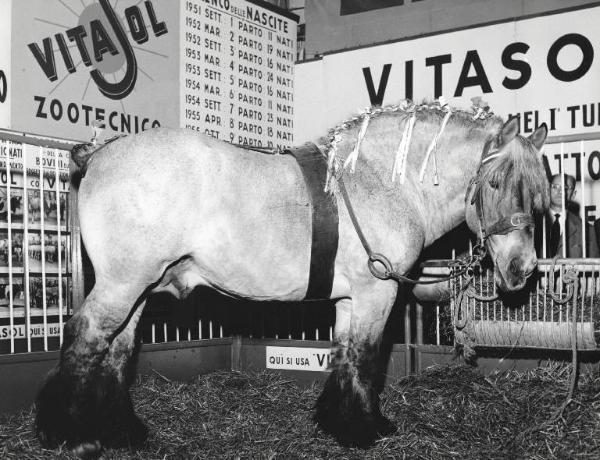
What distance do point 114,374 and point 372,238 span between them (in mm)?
1647

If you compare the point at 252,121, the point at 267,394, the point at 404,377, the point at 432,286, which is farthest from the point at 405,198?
the point at 252,121

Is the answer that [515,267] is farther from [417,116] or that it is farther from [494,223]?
[417,116]

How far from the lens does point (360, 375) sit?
370cm

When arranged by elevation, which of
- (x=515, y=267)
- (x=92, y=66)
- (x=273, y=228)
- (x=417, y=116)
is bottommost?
(x=515, y=267)

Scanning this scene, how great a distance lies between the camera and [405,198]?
12.5ft

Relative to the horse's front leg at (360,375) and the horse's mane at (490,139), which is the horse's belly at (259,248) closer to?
the horse's front leg at (360,375)

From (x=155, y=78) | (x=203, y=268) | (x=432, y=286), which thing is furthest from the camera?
(x=155, y=78)

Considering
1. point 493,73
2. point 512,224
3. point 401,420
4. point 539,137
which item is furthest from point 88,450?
point 493,73

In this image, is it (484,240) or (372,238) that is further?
(484,240)

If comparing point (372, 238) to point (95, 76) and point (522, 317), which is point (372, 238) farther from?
point (95, 76)

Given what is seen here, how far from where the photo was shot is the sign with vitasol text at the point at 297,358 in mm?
5383

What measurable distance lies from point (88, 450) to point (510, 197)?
104 inches

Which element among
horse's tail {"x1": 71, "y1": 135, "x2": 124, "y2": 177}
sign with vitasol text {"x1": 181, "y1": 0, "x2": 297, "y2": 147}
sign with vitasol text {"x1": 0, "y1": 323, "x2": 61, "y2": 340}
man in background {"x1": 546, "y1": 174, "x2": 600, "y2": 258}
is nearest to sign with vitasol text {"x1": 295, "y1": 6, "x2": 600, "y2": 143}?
sign with vitasol text {"x1": 181, "y1": 0, "x2": 297, "y2": 147}

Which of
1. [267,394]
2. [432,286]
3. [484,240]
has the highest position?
[484,240]
